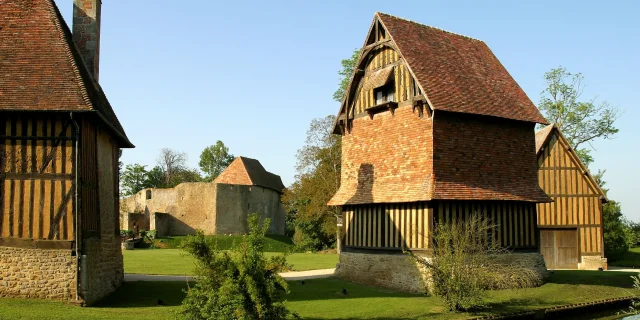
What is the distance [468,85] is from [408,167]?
341cm

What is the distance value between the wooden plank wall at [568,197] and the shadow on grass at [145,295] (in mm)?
14968

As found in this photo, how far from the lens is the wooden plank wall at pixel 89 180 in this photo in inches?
517

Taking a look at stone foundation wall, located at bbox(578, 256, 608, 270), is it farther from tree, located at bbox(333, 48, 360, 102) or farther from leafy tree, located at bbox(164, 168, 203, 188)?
leafy tree, located at bbox(164, 168, 203, 188)

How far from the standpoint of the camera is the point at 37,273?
41.4ft

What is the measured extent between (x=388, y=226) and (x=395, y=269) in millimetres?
1293

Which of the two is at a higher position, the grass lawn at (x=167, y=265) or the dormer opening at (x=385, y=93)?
the dormer opening at (x=385, y=93)

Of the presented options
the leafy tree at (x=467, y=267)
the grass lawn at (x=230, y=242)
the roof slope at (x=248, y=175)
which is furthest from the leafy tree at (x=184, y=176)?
the leafy tree at (x=467, y=267)

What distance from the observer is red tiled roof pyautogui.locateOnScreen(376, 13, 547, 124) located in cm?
1721

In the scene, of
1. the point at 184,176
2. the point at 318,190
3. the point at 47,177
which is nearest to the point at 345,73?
the point at 318,190

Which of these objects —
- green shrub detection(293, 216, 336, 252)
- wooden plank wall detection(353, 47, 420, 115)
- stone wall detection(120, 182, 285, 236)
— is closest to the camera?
wooden plank wall detection(353, 47, 420, 115)

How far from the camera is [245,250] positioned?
10.4 metres

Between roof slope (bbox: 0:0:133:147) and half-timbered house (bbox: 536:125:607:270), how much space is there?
16786mm

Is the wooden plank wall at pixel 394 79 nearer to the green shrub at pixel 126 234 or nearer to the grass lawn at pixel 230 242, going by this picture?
the grass lawn at pixel 230 242

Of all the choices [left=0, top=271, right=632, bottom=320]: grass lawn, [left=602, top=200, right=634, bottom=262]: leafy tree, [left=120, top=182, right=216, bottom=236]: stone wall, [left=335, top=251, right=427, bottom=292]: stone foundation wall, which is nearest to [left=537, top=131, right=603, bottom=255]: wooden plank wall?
[left=602, top=200, right=634, bottom=262]: leafy tree
